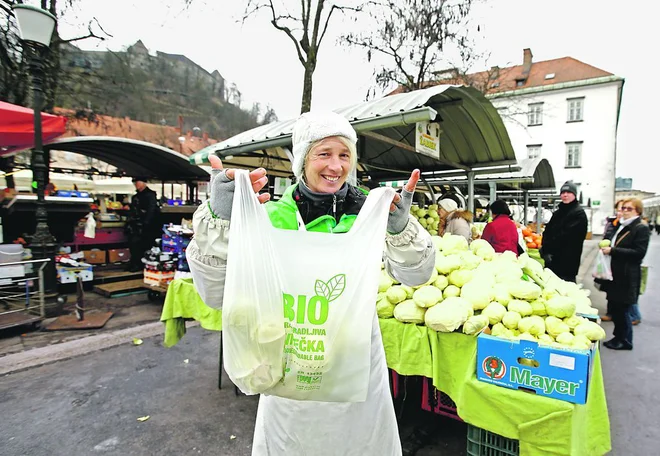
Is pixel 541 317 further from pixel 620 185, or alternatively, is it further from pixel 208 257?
pixel 620 185

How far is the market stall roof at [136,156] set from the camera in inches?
258

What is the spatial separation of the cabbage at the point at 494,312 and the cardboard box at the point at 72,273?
6.90 m

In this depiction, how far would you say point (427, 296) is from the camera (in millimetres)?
2340

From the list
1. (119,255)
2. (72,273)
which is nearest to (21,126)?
(72,273)

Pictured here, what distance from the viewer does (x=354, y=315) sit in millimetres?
Result: 1104

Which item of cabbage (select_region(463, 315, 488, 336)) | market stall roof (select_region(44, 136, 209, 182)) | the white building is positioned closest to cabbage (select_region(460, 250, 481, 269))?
cabbage (select_region(463, 315, 488, 336))

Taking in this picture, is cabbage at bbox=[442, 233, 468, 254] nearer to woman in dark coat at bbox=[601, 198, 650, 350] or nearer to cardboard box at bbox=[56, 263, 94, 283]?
woman in dark coat at bbox=[601, 198, 650, 350]

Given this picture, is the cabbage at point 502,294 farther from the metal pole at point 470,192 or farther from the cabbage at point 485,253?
the metal pole at point 470,192

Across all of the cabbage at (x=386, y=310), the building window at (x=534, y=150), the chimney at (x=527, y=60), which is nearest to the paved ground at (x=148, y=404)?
the cabbage at (x=386, y=310)

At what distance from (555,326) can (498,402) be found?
0.68 m

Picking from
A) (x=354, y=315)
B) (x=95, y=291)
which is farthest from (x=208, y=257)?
(x=95, y=291)

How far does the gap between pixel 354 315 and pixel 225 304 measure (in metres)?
0.40

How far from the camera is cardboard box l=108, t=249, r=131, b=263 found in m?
7.64

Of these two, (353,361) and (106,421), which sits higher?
(353,361)
